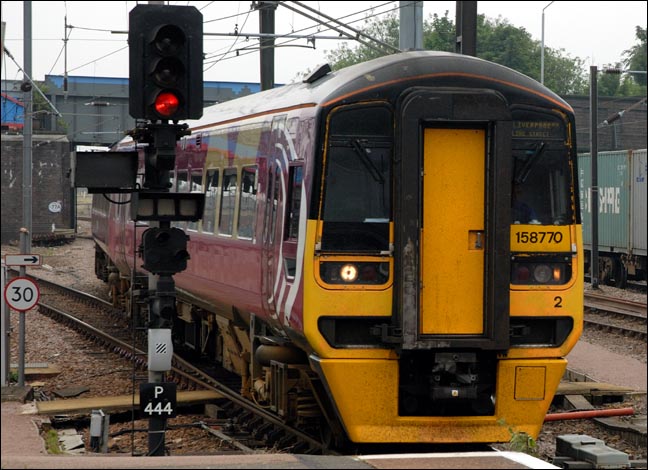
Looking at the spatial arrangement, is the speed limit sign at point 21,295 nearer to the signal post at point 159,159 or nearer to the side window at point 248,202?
the side window at point 248,202

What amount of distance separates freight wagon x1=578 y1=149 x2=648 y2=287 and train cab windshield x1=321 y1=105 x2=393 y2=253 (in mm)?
20086

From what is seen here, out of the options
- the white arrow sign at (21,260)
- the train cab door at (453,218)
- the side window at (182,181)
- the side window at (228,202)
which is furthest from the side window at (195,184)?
the train cab door at (453,218)

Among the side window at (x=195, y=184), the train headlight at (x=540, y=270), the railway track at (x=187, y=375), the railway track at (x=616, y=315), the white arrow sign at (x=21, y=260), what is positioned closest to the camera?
the train headlight at (x=540, y=270)

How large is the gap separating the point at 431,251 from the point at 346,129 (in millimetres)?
1169

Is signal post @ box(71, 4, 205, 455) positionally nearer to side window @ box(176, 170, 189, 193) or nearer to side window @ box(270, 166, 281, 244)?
side window @ box(270, 166, 281, 244)

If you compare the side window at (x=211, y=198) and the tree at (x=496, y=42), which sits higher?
the tree at (x=496, y=42)

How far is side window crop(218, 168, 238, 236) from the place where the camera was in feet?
41.4

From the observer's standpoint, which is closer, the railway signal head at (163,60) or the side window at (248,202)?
the railway signal head at (163,60)

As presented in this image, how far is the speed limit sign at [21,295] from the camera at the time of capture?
15.3 metres

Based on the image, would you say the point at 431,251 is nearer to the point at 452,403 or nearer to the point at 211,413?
the point at 452,403

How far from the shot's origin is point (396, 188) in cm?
933

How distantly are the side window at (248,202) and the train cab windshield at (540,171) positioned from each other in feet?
9.57

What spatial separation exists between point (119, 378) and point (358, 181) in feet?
26.2

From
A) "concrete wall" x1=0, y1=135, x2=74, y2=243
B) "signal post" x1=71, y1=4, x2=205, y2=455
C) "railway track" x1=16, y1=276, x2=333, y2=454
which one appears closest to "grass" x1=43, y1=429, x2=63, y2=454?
"signal post" x1=71, y1=4, x2=205, y2=455
